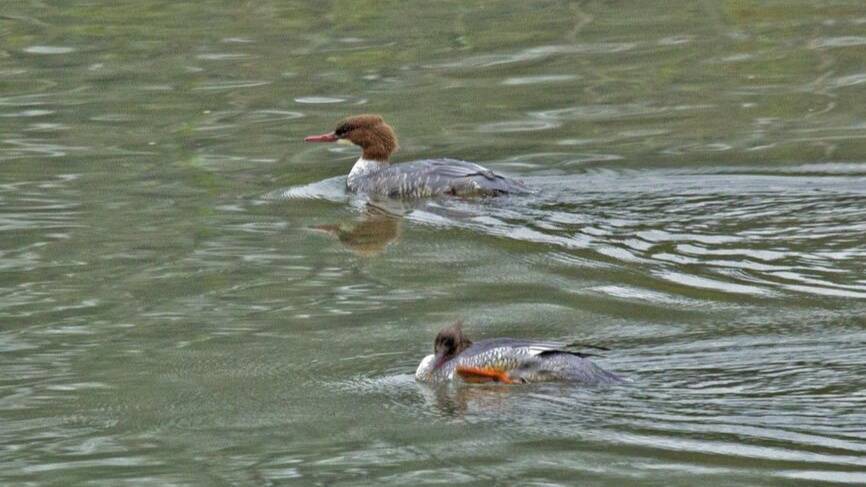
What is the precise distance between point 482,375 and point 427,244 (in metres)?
3.52

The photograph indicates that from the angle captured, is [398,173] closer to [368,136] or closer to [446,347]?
[368,136]

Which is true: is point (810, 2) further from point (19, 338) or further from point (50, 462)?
point (50, 462)

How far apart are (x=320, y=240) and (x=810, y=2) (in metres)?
10.2

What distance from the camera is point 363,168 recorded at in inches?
619

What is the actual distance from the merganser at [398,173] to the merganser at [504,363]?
4606 mm

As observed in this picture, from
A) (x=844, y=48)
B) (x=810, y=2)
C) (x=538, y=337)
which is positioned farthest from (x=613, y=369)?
(x=810, y=2)

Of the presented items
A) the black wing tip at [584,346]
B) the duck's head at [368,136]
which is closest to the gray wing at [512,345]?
the black wing tip at [584,346]

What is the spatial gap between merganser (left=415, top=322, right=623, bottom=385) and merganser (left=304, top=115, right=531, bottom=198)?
461cm

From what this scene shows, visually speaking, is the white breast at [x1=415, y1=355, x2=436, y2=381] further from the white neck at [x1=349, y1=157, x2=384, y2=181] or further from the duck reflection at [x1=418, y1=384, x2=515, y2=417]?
the white neck at [x1=349, y1=157, x2=384, y2=181]

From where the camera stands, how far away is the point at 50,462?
8.92 meters

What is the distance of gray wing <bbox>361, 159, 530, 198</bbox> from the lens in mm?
14484

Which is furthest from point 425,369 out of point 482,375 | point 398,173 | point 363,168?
point 363,168

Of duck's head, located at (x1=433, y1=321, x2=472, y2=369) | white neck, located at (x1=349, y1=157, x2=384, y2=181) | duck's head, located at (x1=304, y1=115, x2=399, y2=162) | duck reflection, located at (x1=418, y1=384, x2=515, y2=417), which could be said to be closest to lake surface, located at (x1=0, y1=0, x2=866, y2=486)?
duck reflection, located at (x1=418, y1=384, x2=515, y2=417)

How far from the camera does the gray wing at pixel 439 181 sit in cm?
1448
